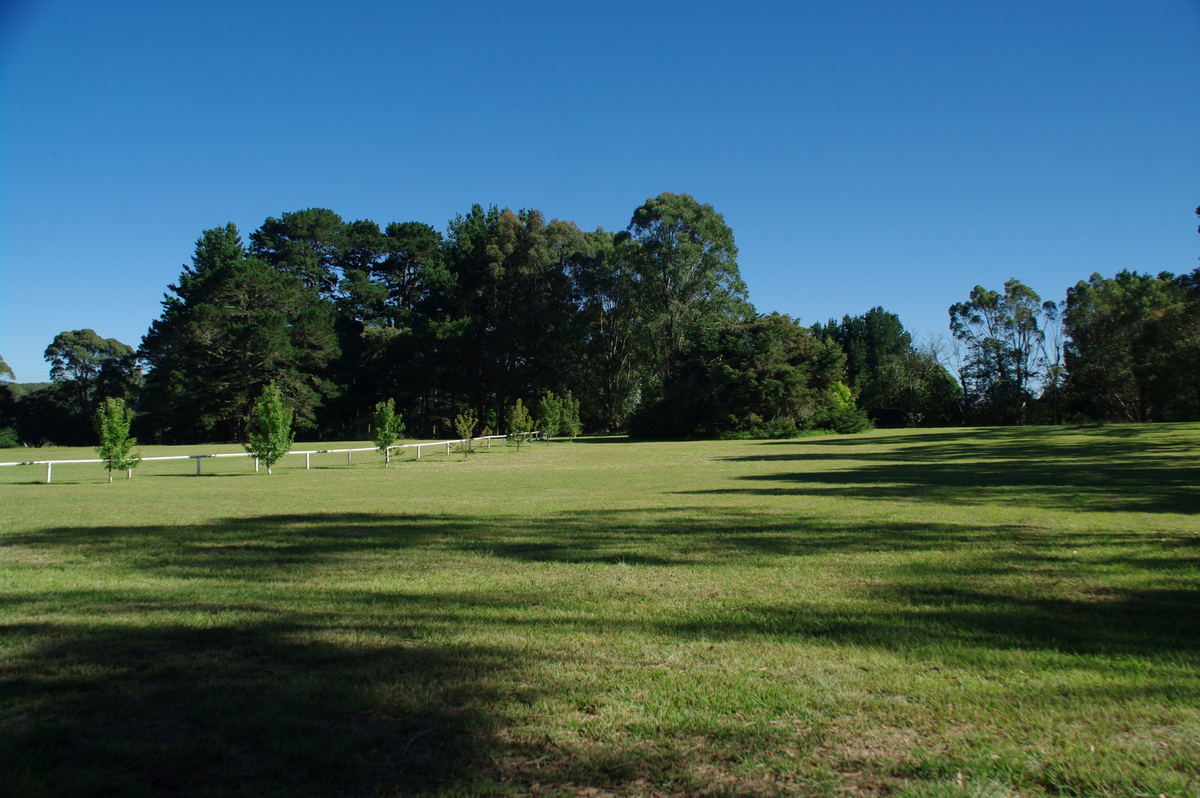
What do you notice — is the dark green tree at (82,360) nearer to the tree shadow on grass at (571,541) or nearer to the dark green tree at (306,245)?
the dark green tree at (306,245)

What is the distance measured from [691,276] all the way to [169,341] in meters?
42.0

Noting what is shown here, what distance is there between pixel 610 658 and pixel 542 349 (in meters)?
54.6

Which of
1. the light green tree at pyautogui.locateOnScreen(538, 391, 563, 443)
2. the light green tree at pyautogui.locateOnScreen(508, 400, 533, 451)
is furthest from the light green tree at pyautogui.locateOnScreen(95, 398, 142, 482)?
the light green tree at pyautogui.locateOnScreen(538, 391, 563, 443)

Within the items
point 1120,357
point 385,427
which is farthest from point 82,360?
point 1120,357

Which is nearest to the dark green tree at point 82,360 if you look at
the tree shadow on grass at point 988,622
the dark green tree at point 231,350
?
the dark green tree at point 231,350

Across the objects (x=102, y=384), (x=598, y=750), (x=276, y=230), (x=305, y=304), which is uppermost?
(x=276, y=230)

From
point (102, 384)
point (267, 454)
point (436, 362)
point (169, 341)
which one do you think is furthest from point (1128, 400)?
point (102, 384)

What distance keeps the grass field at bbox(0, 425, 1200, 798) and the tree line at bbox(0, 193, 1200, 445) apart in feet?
126

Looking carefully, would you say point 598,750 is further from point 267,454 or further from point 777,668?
point 267,454

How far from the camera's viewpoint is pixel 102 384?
209 ft

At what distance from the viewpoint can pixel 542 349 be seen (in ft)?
191

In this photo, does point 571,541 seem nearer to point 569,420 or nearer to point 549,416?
point 549,416

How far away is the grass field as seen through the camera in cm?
279

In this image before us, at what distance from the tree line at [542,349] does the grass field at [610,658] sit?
3833 cm
